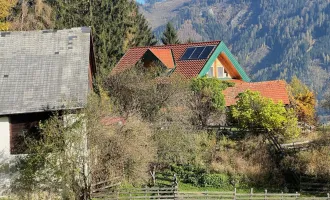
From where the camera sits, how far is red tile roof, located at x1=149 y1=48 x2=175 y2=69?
133ft

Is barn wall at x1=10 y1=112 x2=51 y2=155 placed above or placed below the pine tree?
below

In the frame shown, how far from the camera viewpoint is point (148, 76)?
30062mm

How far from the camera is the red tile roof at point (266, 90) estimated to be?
38094 millimetres

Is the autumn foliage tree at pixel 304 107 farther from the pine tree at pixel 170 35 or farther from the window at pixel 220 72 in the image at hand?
the pine tree at pixel 170 35

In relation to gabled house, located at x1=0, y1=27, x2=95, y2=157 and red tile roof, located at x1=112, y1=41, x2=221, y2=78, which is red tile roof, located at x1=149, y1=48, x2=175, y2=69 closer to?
red tile roof, located at x1=112, y1=41, x2=221, y2=78

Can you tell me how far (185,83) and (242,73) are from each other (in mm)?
13480

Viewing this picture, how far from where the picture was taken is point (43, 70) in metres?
22.2

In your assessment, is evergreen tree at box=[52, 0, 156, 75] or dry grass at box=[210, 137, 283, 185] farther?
evergreen tree at box=[52, 0, 156, 75]

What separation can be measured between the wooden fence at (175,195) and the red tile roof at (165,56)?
17.0m

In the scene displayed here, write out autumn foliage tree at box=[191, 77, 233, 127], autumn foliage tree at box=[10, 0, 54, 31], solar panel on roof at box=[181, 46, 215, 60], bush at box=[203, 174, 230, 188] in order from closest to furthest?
bush at box=[203, 174, 230, 188]
autumn foliage tree at box=[191, 77, 233, 127]
autumn foliage tree at box=[10, 0, 54, 31]
solar panel on roof at box=[181, 46, 215, 60]

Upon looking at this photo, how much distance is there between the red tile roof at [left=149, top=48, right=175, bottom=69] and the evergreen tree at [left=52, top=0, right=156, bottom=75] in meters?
4.50

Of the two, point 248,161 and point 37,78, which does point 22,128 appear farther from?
point 248,161

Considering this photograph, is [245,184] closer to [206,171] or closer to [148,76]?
[206,171]

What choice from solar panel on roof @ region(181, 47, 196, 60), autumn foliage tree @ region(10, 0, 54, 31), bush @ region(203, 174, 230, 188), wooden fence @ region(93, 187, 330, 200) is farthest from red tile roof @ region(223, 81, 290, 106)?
autumn foliage tree @ region(10, 0, 54, 31)
